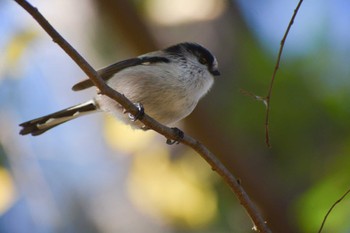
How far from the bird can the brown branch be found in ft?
1.65

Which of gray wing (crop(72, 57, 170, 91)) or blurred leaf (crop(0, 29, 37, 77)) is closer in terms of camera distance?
gray wing (crop(72, 57, 170, 91))

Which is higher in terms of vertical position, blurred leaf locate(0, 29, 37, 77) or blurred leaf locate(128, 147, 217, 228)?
blurred leaf locate(0, 29, 37, 77)

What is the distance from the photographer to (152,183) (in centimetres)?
491

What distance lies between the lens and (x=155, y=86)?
10.5 feet

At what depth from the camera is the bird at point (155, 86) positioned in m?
3.19

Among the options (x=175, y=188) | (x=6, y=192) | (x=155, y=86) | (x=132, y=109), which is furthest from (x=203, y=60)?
(x=6, y=192)

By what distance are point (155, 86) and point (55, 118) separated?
791 mm

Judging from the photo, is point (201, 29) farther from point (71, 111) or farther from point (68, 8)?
point (71, 111)

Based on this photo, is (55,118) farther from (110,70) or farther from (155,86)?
(155,86)

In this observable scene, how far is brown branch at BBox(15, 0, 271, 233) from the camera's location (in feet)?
6.61

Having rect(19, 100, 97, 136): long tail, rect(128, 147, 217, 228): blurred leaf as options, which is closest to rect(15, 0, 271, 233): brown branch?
rect(19, 100, 97, 136): long tail

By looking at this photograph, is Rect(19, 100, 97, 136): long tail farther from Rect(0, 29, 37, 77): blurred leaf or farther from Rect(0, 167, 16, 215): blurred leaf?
Rect(0, 29, 37, 77): blurred leaf

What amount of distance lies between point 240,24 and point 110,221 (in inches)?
98.1

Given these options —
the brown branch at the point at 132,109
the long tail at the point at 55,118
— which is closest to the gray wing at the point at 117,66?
the long tail at the point at 55,118
